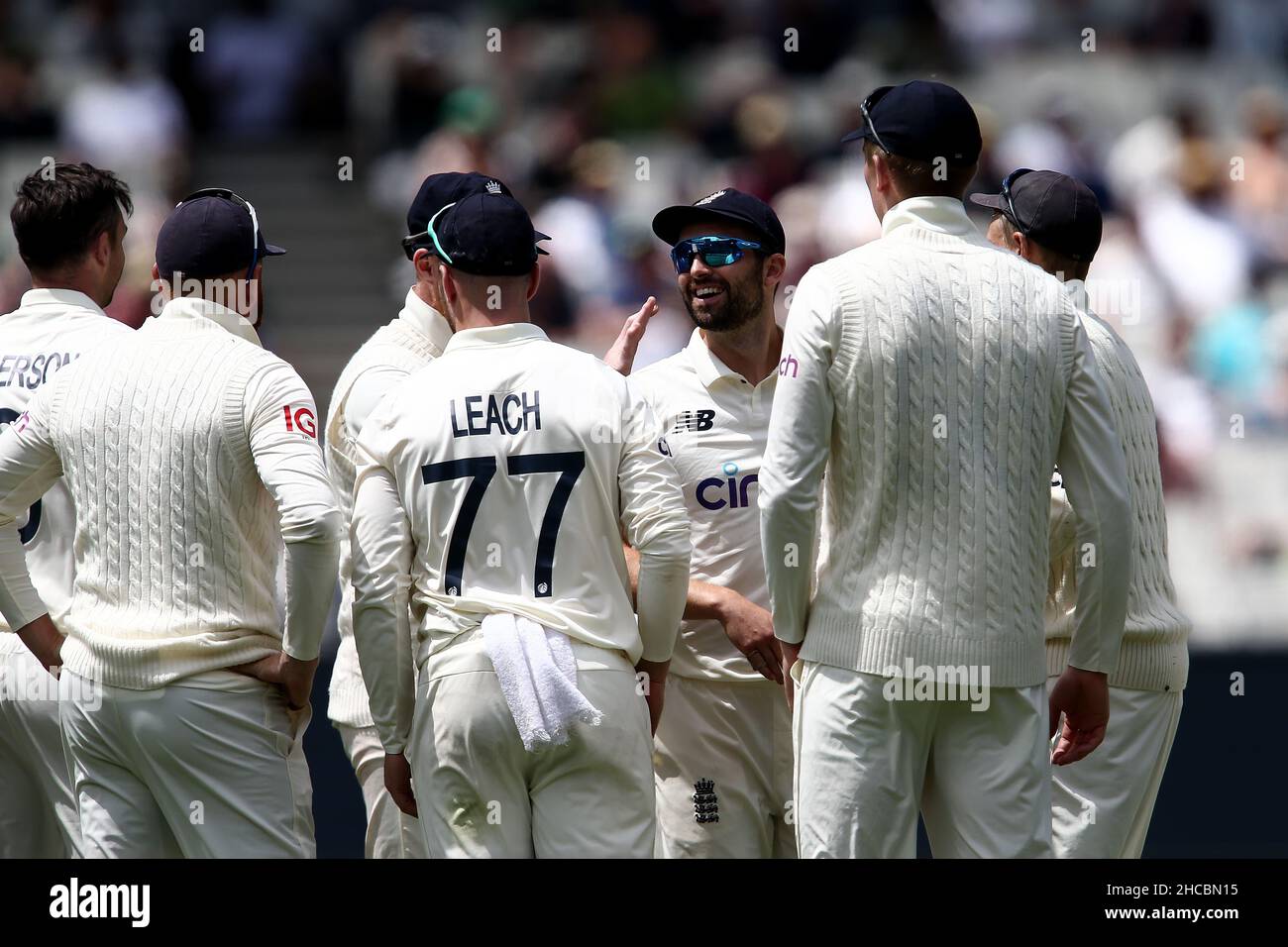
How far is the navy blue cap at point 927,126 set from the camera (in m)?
4.01

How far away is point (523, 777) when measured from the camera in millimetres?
3994

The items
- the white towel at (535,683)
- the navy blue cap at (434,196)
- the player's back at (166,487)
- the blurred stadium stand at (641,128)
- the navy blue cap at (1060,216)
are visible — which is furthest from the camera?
the blurred stadium stand at (641,128)

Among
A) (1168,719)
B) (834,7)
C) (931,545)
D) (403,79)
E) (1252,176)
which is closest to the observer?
(931,545)

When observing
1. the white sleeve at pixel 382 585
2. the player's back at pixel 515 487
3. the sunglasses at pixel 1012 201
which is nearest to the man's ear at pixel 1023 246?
the sunglasses at pixel 1012 201

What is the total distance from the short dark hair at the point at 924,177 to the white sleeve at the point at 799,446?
1.05ft

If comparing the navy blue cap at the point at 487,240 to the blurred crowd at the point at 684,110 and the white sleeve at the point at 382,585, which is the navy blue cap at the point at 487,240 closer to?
the white sleeve at the point at 382,585

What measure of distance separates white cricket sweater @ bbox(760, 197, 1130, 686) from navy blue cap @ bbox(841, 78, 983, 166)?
20 centimetres

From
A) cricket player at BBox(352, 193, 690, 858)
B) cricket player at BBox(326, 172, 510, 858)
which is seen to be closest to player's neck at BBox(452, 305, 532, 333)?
cricket player at BBox(352, 193, 690, 858)

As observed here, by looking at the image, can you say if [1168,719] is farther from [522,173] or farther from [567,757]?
[522,173]

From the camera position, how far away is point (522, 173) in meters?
11.5

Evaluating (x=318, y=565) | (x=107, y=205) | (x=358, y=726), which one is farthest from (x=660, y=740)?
(x=107, y=205)

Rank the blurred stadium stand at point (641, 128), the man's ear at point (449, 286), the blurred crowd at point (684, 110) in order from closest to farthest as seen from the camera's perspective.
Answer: the man's ear at point (449, 286)
the blurred stadium stand at point (641, 128)
the blurred crowd at point (684, 110)

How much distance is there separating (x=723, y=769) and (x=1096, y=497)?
139 cm
